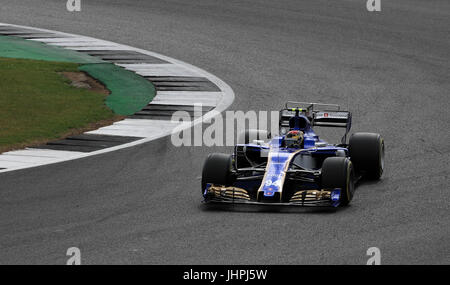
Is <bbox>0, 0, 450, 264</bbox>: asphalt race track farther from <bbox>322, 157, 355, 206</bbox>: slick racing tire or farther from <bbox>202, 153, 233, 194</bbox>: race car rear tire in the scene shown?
<bbox>202, 153, 233, 194</bbox>: race car rear tire

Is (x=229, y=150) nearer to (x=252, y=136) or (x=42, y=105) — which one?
(x=252, y=136)

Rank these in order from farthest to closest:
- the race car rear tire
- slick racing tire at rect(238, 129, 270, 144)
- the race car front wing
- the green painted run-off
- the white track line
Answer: the green painted run-off → the white track line → slick racing tire at rect(238, 129, 270, 144) → the race car rear tire → the race car front wing

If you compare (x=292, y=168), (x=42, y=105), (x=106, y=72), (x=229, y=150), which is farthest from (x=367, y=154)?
(x=106, y=72)

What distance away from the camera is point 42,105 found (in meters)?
19.1

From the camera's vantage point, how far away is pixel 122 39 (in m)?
25.7

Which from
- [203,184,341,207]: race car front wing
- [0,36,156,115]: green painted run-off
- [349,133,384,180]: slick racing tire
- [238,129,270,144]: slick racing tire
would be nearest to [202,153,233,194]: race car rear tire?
[203,184,341,207]: race car front wing

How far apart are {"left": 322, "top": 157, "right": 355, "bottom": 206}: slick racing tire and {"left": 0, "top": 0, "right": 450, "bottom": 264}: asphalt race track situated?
0.21m

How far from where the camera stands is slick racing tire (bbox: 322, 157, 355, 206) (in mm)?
11859

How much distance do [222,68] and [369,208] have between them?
37.3 ft

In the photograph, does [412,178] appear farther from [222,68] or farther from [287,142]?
[222,68]

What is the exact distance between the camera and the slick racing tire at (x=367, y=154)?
13398 millimetres
